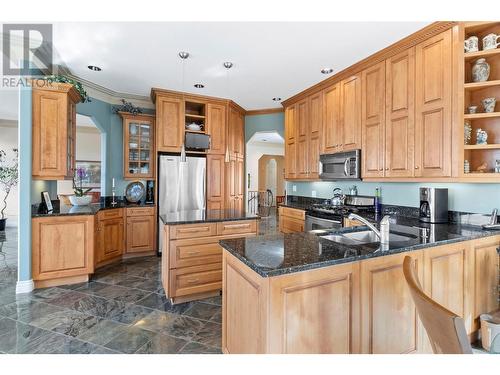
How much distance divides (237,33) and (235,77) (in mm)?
1171

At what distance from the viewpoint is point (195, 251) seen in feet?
9.06

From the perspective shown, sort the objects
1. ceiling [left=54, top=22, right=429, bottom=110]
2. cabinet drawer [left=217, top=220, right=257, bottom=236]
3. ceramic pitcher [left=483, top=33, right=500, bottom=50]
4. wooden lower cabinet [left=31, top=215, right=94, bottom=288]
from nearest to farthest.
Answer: ceramic pitcher [left=483, top=33, right=500, bottom=50]
ceiling [left=54, top=22, right=429, bottom=110]
cabinet drawer [left=217, top=220, right=257, bottom=236]
wooden lower cabinet [left=31, top=215, right=94, bottom=288]

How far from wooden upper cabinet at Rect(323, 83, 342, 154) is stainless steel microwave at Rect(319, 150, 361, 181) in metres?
0.13

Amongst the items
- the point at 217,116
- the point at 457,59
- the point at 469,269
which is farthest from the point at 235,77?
the point at 469,269

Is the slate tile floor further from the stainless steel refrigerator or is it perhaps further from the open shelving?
the open shelving

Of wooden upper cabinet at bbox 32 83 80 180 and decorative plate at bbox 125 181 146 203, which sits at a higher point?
wooden upper cabinet at bbox 32 83 80 180

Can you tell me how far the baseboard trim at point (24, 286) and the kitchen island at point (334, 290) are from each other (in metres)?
2.67

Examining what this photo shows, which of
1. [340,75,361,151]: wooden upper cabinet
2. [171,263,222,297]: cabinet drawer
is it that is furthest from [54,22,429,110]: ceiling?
[171,263,222,297]: cabinet drawer

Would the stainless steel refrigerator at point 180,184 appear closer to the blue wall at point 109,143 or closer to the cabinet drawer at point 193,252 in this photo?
the blue wall at point 109,143

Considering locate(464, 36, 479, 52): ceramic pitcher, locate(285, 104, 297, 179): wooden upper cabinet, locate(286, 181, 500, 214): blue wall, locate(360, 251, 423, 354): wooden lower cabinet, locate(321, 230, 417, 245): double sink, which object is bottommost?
locate(360, 251, 423, 354): wooden lower cabinet

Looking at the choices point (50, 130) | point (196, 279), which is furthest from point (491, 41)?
point (50, 130)

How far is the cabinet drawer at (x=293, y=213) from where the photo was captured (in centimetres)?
377

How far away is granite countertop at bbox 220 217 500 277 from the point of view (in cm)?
128
